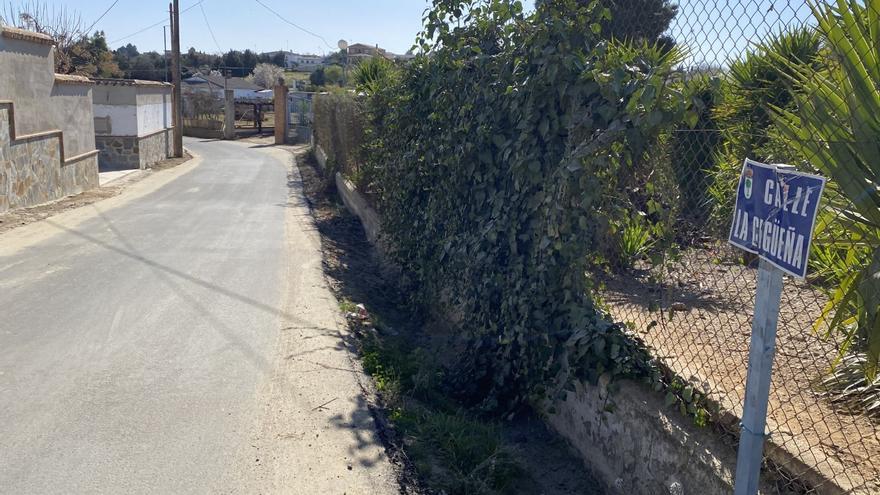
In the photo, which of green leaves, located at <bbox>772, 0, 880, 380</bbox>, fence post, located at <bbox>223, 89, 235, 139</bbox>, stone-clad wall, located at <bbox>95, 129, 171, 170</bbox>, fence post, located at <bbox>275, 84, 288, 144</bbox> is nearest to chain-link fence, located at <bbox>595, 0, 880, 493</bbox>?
green leaves, located at <bbox>772, 0, 880, 380</bbox>

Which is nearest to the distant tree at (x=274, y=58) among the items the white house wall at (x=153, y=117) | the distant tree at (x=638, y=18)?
the white house wall at (x=153, y=117)

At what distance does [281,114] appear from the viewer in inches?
1623

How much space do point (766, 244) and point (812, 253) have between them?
2.12 meters

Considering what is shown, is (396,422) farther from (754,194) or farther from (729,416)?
(754,194)

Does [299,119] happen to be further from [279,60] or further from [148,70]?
[279,60]

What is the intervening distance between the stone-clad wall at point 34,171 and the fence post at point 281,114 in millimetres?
24013

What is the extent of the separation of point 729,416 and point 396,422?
213 cm

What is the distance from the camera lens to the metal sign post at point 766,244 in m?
2.01

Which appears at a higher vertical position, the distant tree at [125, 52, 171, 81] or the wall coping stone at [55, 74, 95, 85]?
the wall coping stone at [55, 74, 95, 85]

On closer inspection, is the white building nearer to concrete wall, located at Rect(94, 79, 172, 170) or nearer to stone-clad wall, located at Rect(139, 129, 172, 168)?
stone-clad wall, located at Rect(139, 129, 172, 168)

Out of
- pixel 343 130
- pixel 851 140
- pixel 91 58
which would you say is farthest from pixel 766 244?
pixel 91 58

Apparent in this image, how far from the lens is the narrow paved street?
4016 millimetres

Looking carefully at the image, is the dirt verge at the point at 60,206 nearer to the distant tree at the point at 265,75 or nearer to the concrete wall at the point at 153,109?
the concrete wall at the point at 153,109

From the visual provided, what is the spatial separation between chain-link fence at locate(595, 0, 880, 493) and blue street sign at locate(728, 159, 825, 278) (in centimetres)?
64
